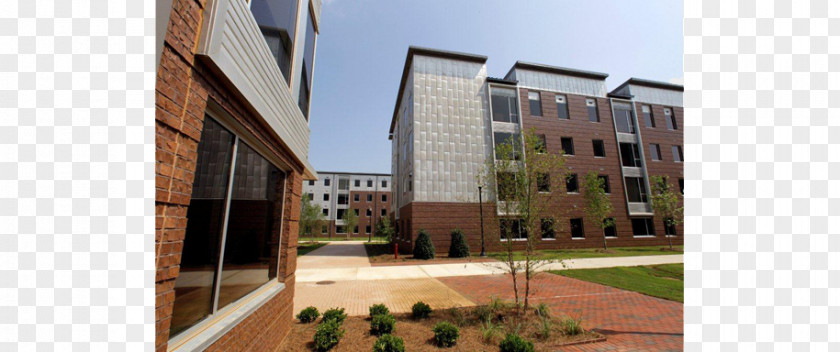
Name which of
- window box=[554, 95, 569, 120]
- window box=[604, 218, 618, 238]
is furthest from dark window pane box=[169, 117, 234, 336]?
window box=[604, 218, 618, 238]

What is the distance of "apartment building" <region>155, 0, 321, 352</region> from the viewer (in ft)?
5.65

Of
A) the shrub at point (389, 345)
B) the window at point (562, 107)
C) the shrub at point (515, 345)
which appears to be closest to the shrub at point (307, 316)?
the shrub at point (389, 345)

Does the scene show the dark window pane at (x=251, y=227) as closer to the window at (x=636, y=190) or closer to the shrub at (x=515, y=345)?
the shrub at (x=515, y=345)

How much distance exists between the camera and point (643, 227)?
24.4m

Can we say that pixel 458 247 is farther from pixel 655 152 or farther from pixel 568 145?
pixel 655 152

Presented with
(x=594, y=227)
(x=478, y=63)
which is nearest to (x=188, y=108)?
(x=478, y=63)

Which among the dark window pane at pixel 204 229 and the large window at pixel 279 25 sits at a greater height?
the large window at pixel 279 25

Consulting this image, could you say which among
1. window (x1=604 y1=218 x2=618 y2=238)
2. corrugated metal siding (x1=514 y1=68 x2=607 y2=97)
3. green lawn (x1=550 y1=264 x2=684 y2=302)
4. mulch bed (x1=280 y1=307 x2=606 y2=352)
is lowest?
green lawn (x1=550 y1=264 x2=684 y2=302)

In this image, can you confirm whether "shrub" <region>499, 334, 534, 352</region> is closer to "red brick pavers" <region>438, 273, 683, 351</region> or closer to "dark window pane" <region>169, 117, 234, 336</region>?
"red brick pavers" <region>438, 273, 683, 351</region>

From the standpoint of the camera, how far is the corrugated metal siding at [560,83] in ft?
78.8

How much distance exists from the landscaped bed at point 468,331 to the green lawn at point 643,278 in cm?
434

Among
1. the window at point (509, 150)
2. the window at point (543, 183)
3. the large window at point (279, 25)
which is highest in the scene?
the large window at point (279, 25)

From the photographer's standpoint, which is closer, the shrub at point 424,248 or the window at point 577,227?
the shrub at point 424,248

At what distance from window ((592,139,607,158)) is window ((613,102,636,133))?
9.02 ft
